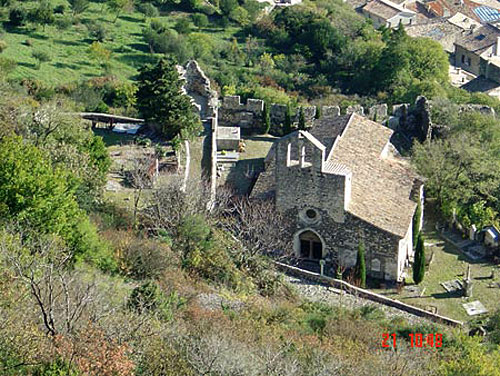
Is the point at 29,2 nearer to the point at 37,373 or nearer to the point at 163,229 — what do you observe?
the point at 163,229

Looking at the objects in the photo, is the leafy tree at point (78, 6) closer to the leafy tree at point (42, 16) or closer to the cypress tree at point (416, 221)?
the leafy tree at point (42, 16)

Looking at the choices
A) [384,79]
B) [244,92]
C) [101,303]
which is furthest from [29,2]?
[101,303]

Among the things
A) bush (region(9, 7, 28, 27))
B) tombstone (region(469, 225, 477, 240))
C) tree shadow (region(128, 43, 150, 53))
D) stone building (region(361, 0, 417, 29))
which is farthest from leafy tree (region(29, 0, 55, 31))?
stone building (region(361, 0, 417, 29))

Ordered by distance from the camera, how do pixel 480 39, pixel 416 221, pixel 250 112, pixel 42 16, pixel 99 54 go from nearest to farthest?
pixel 416 221 → pixel 250 112 → pixel 99 54 → pixel 42 16 → pixel 480 39

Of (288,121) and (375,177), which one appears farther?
(288,121)

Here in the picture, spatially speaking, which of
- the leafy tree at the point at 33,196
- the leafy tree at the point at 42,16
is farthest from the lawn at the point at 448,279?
the leafy tree at the point at 42,16

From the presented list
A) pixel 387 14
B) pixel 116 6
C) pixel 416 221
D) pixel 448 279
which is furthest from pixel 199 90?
pixel 387 14

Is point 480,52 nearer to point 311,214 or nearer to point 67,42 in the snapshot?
point 67,42
